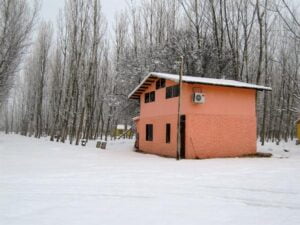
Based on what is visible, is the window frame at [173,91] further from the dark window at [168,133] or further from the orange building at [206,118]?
the dark window at [168,133]

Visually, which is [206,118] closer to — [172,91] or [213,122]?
[213,122]

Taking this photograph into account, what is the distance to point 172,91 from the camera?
18125 millimetres

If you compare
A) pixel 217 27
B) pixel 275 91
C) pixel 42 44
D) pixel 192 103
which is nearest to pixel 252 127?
pixel 192 103

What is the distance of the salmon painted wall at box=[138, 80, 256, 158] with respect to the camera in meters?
16.8

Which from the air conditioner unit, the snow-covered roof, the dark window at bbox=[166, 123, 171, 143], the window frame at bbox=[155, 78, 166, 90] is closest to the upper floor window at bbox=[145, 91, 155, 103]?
the snow-covered roof

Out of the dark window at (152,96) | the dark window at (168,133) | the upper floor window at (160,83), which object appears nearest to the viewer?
the dark window at (168,133)

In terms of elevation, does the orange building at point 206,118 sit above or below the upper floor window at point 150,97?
below

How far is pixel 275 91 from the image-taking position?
141ft

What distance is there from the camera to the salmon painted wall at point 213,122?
55.3 feet

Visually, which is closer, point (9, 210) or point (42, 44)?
point (9, 210)

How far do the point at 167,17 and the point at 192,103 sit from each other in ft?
64.1

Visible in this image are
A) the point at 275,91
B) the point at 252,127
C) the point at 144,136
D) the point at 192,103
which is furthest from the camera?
the point at 275,91

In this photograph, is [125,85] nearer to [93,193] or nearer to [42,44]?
[42,44]

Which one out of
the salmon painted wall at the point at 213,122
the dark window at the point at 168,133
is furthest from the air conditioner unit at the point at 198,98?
the dark window at the point at 168,133
